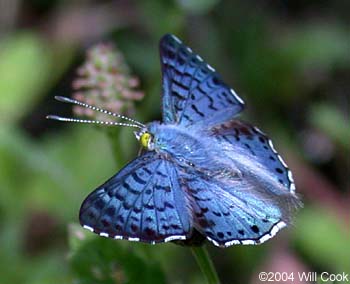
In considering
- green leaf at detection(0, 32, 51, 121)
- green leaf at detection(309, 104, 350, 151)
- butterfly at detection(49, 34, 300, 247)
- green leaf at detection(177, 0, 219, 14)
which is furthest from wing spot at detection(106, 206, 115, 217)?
green leaf at detection(0, 32, 51, 121)

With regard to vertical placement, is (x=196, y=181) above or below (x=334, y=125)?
above

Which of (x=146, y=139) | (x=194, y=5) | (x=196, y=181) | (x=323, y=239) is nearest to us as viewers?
(x=196, y=181)

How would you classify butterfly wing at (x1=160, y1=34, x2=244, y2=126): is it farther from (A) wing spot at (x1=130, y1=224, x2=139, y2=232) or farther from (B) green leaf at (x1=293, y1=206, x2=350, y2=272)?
(B) green leaf at (x1=293, y1=206, x2=350, y2=272)

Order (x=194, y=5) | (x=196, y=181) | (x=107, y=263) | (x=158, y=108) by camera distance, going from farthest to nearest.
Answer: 1. (x=158, y=108)
2. (x=194, y=5)
3. (x=107, y=263)
4. (x=196, y=181)

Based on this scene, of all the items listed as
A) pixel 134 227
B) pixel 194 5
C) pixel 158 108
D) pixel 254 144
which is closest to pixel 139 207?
pixel 134 227

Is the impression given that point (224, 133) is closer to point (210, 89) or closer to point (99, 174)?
point (210, 89)

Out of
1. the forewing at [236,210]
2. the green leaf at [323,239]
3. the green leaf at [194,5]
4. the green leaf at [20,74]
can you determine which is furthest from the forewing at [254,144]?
the green leaf at [20,74]

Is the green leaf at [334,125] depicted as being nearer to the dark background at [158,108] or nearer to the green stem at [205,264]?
the dark background at [158,108]

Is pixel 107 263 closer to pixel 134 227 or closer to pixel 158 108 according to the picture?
pixel 134 227

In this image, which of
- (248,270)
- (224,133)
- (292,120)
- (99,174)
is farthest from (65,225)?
(224,133)
